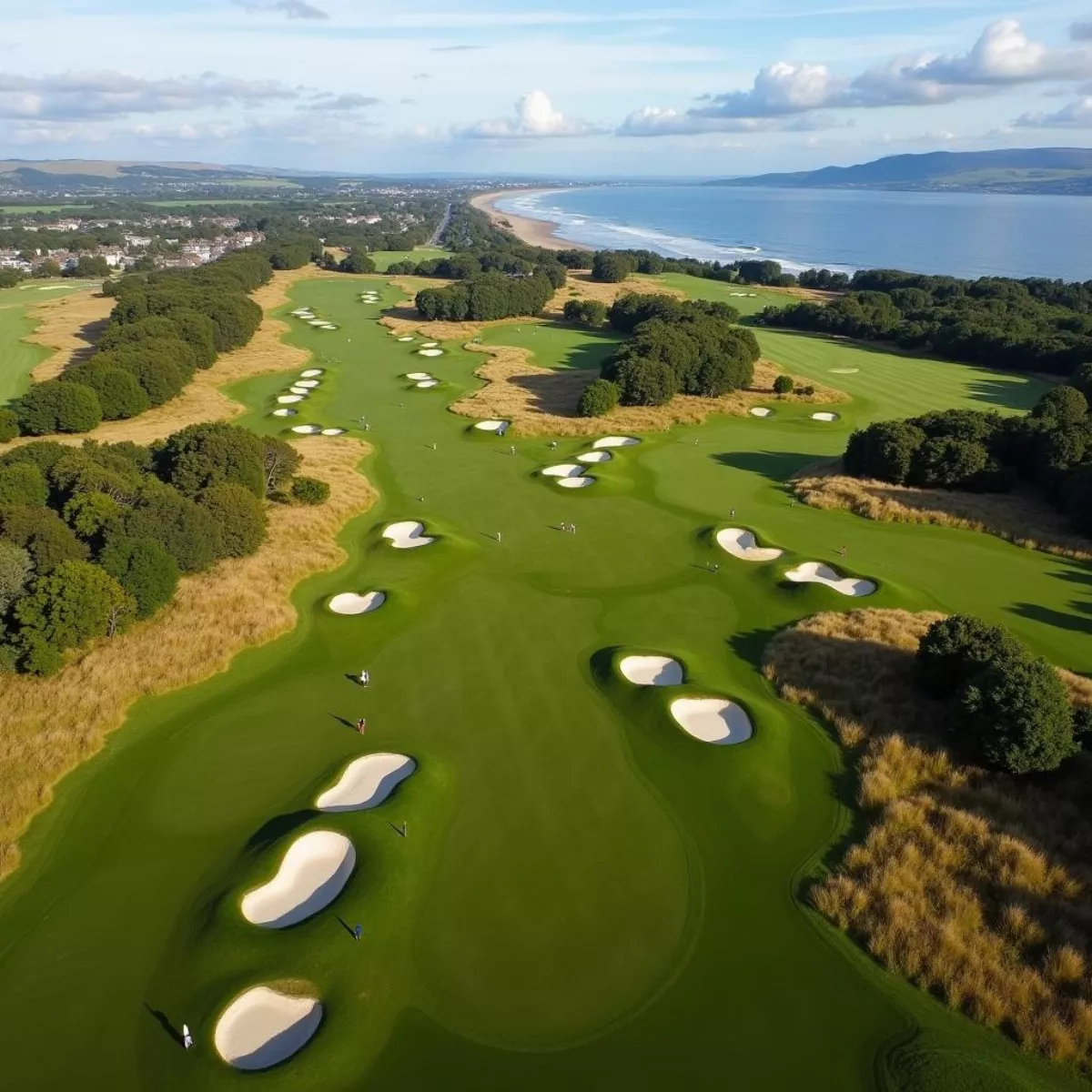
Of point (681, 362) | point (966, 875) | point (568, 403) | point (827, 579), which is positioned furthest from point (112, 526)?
point (681, 362)

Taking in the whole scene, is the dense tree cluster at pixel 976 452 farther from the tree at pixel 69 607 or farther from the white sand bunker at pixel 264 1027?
the white sand bunker at pixel 264 1027

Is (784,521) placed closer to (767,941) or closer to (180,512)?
(767,941)

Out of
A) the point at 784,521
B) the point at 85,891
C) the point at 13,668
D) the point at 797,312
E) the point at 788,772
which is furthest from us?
Answer: the point at 797,312

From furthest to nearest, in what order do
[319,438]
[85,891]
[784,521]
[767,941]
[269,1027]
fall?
[319,438] < [784,521] < [85,891] < [767,941] < [269,1027]

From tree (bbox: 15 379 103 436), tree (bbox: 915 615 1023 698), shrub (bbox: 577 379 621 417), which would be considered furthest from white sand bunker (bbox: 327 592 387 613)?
tree (bbox: 15 379 103 436)

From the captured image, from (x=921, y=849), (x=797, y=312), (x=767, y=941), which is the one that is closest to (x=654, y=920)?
(x=767, y=941)

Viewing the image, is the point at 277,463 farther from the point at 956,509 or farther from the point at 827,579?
A: the point at 956,509
